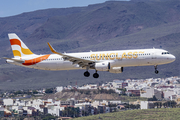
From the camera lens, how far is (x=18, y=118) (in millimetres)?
188250

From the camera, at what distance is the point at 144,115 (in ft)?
616

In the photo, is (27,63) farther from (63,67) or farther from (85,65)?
(85,65)

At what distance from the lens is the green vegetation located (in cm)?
18300

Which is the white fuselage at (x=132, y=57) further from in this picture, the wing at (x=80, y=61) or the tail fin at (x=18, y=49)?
the tail fin at (x=18, y=49)

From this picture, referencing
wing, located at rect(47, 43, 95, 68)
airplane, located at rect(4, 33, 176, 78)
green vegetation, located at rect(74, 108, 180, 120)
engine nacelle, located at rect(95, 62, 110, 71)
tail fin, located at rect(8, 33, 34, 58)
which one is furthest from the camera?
green vegetation, located at rect(74, 108, 180, 120)

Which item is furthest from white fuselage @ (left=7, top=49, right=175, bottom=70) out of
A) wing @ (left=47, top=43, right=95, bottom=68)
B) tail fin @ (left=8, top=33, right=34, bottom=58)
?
tail fin @ (left=8, top=33, right=34, bottom=58)

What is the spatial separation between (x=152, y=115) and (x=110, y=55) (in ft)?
401

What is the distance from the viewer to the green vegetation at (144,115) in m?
183

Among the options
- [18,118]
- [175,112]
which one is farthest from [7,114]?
[175,112]

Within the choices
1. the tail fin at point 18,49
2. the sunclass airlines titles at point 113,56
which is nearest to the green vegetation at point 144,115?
the tail fin at point 18,49

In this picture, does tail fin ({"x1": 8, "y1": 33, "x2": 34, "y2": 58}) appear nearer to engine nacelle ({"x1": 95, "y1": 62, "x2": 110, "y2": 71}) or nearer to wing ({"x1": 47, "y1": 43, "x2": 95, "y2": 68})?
wing ({"x1": 47, "y1": 43, "x2": 95, "y2": 68})

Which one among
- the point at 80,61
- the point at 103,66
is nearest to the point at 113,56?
the point at 103,66

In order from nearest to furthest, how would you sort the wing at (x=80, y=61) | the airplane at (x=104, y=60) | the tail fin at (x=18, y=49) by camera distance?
the airplane at (x=104, y=60) → the wing at (x=80, y=61) → the tail fin at (x=18, y=49)

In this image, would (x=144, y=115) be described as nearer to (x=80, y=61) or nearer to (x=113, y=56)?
(x=113, y=56)
